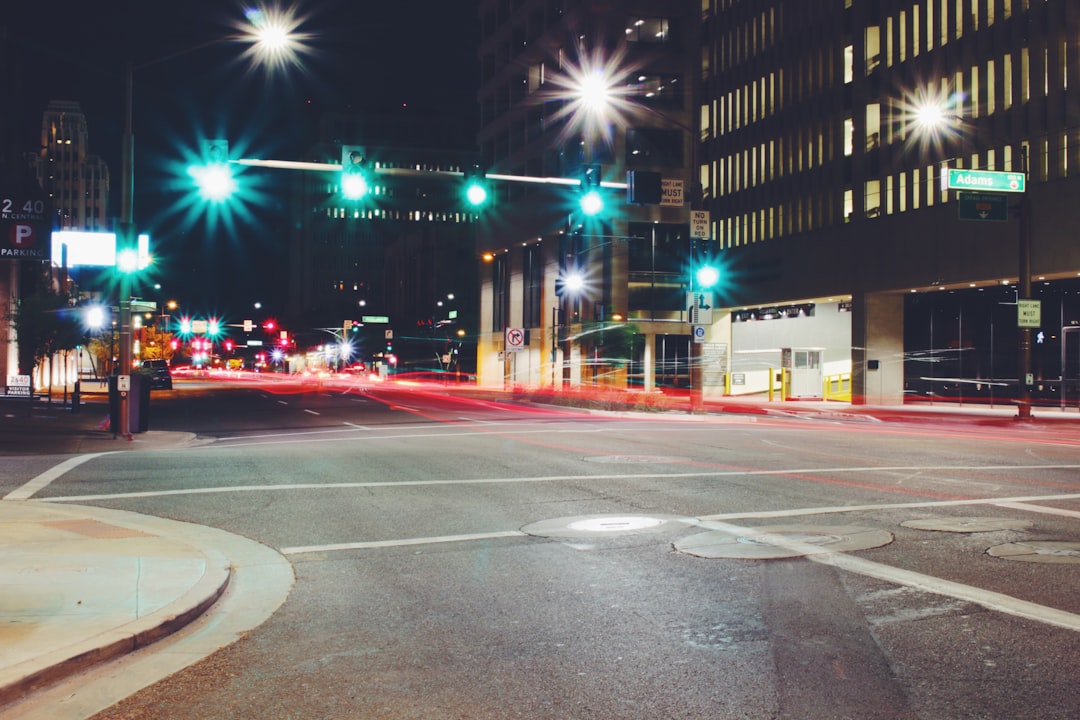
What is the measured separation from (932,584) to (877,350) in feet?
141

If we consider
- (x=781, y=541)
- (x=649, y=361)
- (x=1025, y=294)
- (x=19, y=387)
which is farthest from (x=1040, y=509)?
(x=649, y=361)

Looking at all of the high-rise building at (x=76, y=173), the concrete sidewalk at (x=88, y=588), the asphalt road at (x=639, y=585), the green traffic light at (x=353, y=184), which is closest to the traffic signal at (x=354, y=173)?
the green traffic light at (x=353, y=184)

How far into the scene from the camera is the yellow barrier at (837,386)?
172 feet

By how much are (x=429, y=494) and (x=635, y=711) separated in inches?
354

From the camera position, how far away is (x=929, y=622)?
683cm

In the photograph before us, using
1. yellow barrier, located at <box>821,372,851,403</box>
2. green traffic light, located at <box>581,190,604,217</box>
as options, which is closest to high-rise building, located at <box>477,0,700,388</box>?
yellow barrier, located at <box>821,372,851,403</box>

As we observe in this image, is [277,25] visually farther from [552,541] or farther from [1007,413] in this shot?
[1007,413]

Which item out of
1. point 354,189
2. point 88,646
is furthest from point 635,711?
point 354,189

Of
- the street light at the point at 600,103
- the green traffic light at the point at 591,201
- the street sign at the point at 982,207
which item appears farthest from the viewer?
the street light at the point at 600,103

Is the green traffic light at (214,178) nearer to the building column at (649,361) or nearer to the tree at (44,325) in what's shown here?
the tree at (44,325)

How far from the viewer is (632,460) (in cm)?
1823

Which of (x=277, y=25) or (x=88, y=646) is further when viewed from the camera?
(x=277, y=25)

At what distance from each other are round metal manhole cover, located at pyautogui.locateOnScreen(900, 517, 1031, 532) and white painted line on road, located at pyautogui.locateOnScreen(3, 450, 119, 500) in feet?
37.3

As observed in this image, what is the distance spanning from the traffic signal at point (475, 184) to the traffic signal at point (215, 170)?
191 inches
